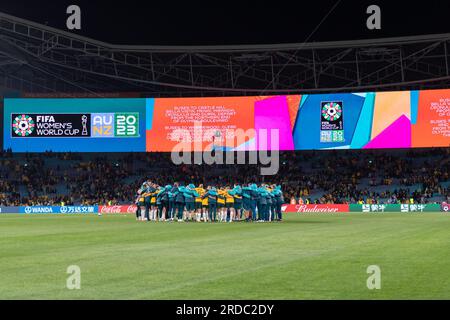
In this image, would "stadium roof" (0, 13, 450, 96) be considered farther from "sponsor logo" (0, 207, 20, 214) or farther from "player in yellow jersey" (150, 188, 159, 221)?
"player in yellow jersey" (150, 188, 159, 221)

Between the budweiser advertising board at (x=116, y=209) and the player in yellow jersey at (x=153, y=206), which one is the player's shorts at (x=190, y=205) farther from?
the budweiser advertising board at (x=116, y=209)

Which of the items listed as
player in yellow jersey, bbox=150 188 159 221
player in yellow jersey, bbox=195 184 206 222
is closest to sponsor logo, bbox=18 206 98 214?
player in yellow jersey, bbox=150 188 159 221

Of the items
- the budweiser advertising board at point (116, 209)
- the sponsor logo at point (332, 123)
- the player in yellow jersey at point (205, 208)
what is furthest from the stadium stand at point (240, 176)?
the player in yellow jersey at point (205, 208)

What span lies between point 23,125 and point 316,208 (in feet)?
78.4

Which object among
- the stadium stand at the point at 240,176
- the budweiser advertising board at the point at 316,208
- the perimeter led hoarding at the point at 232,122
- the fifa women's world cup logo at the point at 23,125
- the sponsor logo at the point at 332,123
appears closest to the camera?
the perimeter led hoarding at the point at 232,122

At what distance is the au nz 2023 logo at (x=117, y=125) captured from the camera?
182ft

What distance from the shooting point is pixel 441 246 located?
17.2 m

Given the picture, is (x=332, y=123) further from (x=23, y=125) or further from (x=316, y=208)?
(x=23, y=125)

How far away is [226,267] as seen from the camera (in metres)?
12.4

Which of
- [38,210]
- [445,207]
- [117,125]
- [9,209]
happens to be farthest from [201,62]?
[445,207]

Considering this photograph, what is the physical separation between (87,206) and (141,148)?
681cm

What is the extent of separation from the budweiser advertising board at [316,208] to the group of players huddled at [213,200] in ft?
69.8
